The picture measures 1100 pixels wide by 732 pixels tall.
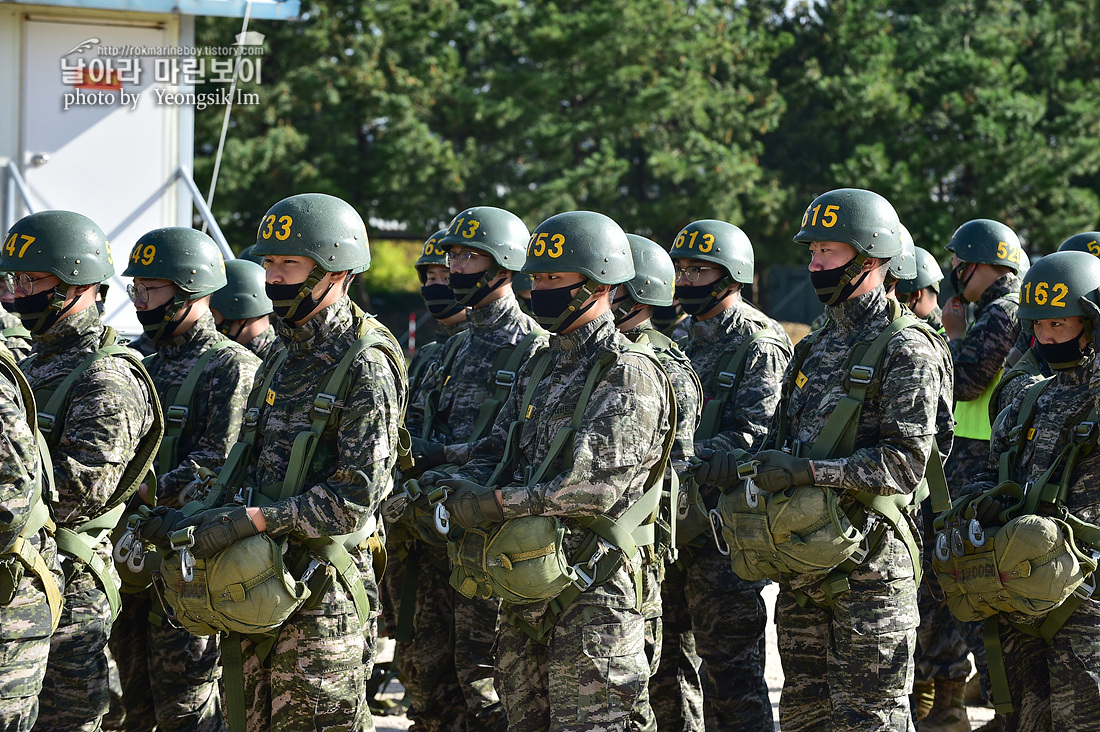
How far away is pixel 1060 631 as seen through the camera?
542 cm

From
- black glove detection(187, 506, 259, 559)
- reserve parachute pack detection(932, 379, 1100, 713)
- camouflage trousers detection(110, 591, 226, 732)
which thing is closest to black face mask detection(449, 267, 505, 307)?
camouflage trousers detection(110, 591, 226, 732)

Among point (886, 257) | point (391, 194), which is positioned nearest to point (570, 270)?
point (886, 257)

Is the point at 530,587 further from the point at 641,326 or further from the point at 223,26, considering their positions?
the point at 223,26

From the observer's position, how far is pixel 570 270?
5.16m

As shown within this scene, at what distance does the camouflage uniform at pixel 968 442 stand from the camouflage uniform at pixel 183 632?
440 cm

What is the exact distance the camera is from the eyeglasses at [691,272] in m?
7.43

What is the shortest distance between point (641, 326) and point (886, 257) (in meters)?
1.77

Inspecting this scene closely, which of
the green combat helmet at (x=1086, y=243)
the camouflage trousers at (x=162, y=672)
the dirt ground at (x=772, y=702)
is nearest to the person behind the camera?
the camouflage trousers at (x=162, y=672)

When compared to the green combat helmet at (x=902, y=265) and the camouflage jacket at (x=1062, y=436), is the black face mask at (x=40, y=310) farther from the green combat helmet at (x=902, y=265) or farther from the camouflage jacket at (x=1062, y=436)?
the camouflage jacket at (x=1062, y=436)

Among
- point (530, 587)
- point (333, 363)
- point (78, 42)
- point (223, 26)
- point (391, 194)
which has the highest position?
point (223, 26)

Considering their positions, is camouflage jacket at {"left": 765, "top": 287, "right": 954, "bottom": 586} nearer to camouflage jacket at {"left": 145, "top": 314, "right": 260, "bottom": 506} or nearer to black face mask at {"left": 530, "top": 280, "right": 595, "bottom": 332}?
black face mask at {"left": 530, "top": 280, "right": 595, "bottom": 332}

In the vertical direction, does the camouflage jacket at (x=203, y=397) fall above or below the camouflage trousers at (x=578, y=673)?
above

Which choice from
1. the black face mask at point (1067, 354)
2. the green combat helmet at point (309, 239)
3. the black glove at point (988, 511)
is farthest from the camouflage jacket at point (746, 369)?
the green combat helmet at point (309, 239)

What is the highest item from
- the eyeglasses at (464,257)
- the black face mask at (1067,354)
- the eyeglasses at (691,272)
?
the eyeglasses at (464,257)
